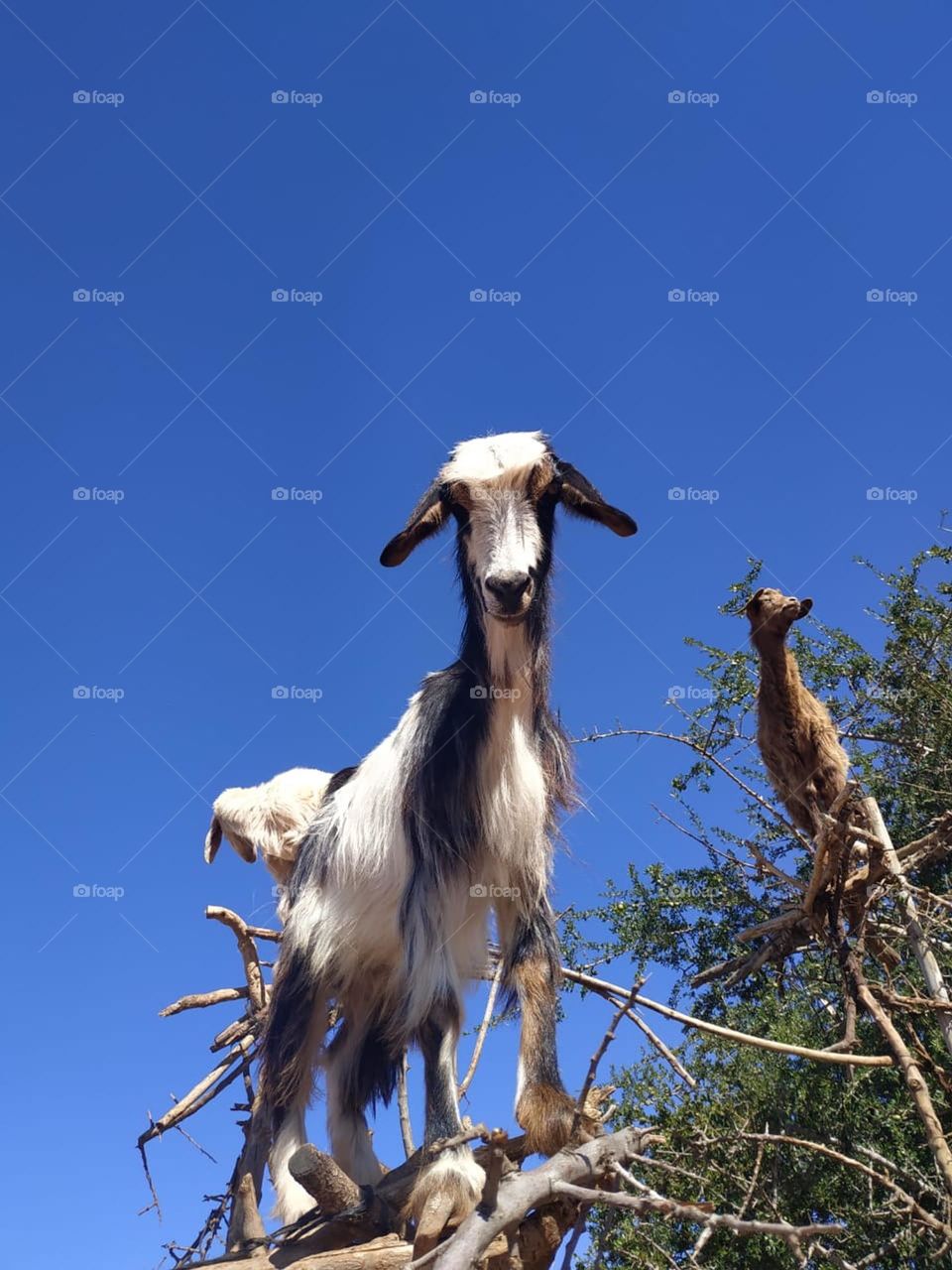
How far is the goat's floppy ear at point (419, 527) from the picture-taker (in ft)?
15.0

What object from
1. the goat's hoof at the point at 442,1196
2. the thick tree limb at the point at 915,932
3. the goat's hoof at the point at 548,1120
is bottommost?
the goat's hoof at the point at 442,1196

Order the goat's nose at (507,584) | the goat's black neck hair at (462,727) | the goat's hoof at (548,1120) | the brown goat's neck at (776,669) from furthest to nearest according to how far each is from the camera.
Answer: the brown goat's neck at (776,669) < the goat's black neck hair at (462,727) < the goat's nose at (507,584) < the goat's hoof at (548,1120)

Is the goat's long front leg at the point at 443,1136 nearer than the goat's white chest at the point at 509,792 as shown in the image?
Yes

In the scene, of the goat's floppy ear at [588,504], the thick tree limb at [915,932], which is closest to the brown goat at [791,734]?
the thick tree limb at [915,932]

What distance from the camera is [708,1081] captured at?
8.05 meters

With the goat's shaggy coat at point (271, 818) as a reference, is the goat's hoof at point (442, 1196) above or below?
below

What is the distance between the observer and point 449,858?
441 cm

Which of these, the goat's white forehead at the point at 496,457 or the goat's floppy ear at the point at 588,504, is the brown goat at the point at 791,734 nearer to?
A: the goat's floppy ear at the point at 588,504

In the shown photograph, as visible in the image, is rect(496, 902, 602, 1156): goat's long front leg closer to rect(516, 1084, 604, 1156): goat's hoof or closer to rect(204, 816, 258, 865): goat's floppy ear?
rect(516, 1084, 604, 1156): goat's hoof

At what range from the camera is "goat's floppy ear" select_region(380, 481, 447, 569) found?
4570 millimetres

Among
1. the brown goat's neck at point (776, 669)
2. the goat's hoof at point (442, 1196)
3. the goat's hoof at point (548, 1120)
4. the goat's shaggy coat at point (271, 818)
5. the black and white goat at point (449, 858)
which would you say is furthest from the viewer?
the goat's shaggy coat at point (271, 818)

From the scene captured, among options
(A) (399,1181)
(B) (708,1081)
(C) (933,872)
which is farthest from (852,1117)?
(A) (399,1181)

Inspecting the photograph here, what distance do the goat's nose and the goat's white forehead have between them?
1.68 ft

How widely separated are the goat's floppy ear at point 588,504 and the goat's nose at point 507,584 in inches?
28.0
